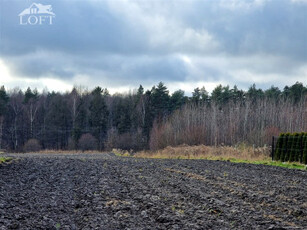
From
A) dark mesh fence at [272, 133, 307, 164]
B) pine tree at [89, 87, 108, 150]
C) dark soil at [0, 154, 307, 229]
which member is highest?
pine tree at [89, 87, 108, 150]

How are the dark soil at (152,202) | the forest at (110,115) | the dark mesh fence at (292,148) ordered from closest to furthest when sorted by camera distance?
the dark soil at (152,202) < the dark mesh fence at (292,148) < the forest at (110,115)

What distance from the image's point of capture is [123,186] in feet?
43.6

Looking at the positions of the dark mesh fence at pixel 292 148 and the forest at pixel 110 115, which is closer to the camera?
the dark mesh fence at pixel 292 148

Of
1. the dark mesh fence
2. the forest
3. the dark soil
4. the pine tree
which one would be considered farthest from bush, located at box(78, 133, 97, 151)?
the dark soil

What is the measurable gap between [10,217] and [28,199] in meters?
2.32

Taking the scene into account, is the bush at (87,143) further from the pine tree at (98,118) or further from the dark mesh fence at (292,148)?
the dark mesh fence at (292,148)

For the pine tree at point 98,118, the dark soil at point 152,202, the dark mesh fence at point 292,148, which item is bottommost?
the dark soil at point 152,202

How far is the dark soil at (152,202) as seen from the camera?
7992 millimetres

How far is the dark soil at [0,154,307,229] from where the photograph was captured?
7992 mm

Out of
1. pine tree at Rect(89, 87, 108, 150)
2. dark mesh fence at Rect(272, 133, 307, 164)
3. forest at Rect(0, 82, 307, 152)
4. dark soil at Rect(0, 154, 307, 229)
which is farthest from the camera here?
pine tree at Rect(89, 87, 108, 150)

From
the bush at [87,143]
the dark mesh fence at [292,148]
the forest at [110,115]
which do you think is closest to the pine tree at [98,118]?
the forest at [110,115]

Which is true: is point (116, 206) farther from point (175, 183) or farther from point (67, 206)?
point (175, 183)

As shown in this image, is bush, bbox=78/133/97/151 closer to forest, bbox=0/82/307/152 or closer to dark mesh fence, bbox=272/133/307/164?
forest, bbox=0/82/307/152

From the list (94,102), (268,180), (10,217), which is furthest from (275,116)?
(10,217)
